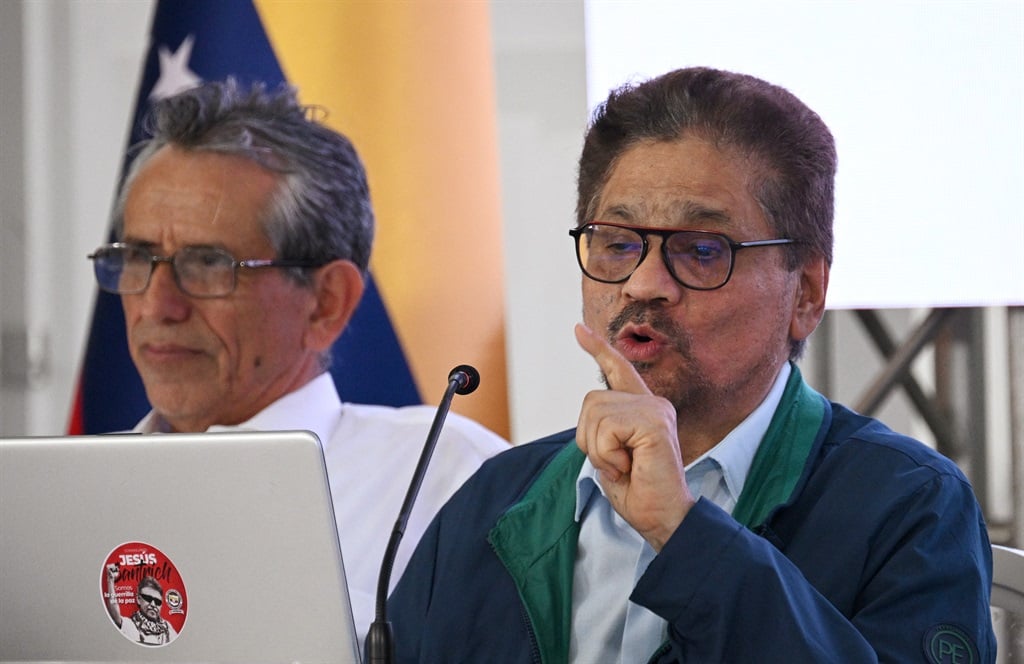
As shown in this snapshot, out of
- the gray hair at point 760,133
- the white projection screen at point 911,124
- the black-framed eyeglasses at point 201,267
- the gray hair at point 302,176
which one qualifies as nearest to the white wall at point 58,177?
the black-framed eyeglasses at point 201,267

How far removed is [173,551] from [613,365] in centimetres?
58

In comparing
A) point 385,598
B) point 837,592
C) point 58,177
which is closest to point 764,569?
point 837,592

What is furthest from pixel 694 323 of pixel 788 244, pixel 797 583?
pixel 797 583

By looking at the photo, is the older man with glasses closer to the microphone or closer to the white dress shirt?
the white dress shirt

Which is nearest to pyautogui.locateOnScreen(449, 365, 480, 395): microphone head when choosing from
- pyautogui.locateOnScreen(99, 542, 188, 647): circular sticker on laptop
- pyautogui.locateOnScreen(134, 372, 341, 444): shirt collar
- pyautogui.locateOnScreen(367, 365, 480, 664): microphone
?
pyautogui.locateOnScreen(367, 365, 480, 664): microphone

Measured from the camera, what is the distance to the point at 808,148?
178cm

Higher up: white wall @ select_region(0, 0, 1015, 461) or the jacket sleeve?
white wall @ select_region(0, 0, 1015, 461)

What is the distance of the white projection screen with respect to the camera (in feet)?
7.27

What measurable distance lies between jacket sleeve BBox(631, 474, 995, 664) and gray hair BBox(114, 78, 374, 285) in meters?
1.36

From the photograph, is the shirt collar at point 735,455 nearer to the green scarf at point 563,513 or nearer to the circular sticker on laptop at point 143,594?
the green scarf at point 563,513

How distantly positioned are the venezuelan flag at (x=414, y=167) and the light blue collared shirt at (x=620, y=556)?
2.58 ft

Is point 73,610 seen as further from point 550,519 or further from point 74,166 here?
point 74,166

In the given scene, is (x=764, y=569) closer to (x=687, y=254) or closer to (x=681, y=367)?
(x=681, y=367)

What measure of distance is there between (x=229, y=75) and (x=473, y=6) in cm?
58
